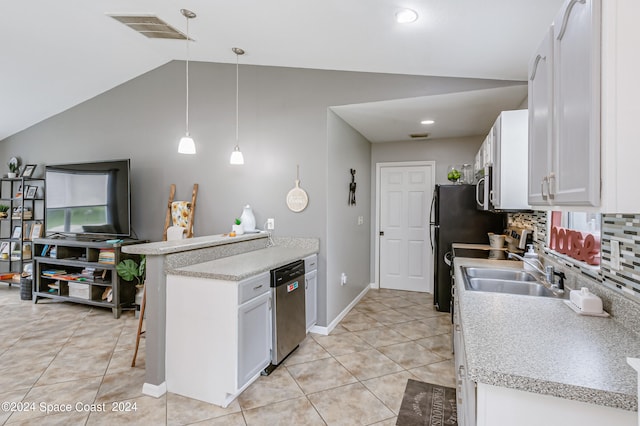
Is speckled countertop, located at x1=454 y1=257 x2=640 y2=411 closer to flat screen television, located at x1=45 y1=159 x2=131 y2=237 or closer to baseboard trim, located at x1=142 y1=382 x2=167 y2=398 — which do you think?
baseboard trim, located at x1=142 y1=382 x2=167 y2=398

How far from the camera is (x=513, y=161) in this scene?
2.36 meters

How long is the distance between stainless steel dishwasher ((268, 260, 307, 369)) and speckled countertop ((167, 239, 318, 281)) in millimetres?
94

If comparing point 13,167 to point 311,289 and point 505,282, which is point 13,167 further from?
point 505,282

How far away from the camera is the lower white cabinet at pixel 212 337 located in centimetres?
221

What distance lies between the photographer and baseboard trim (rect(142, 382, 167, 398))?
7.62ft

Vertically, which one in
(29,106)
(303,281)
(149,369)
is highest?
(29,106)

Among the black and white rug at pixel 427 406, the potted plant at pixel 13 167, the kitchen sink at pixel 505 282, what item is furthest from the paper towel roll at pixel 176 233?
the potted plant at pixel 13 167

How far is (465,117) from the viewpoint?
3.71 meters

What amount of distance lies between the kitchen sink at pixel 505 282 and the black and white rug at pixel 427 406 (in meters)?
0.80

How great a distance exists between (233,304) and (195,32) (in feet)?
8.08

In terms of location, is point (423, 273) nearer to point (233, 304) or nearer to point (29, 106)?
point (233, 304)

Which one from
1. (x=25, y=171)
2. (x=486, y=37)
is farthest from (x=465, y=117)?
(x=25, y=171)

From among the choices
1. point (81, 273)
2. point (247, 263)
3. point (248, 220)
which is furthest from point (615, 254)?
point (81, 273)

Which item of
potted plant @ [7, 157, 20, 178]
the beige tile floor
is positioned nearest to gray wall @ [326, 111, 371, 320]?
the beige tile floor
